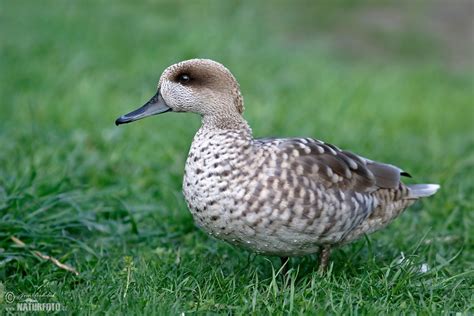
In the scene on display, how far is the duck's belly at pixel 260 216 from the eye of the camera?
3424 mm

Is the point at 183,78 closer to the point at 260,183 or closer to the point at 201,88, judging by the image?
the point at 201,88

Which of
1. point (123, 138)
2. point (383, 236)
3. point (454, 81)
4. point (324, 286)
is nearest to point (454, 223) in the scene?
point (383, 236)

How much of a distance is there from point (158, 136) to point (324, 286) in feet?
9.59

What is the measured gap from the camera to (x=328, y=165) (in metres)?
3.74

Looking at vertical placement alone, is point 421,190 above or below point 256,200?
below

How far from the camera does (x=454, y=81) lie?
9141 mm

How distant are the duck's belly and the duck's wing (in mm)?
140

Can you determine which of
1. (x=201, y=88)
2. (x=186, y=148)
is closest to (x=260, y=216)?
(x=201, y=88)

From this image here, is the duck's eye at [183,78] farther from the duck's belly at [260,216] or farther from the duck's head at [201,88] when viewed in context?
the duck's belly at [260,216]

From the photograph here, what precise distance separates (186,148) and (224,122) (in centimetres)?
234

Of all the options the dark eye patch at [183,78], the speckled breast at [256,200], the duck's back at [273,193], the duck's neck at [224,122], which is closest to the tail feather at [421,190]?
the duck's back at [273,193]

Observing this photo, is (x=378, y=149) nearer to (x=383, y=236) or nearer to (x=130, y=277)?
(x=383, y=236)

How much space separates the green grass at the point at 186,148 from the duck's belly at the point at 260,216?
0.18 m

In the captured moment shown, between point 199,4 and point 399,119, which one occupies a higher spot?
point 199,4
